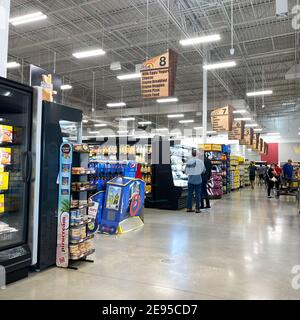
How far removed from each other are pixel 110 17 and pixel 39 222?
27.1 feet

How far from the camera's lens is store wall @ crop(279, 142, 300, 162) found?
95.6 ft

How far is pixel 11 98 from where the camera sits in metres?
3.41

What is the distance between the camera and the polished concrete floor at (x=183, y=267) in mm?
3092

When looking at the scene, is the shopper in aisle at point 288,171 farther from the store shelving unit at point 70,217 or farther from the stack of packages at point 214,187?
the store shelving unit at point 70,217

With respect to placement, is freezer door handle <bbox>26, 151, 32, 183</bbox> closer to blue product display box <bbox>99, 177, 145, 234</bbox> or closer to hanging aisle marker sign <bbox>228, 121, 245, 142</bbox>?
blue product display box <bbox>99, 177, 145, 234</bbox>

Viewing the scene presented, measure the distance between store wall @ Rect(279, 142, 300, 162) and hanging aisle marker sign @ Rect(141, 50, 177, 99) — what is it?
25124 mm

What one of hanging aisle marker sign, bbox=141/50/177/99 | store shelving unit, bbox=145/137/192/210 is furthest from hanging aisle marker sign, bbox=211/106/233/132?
hanging aisle marker sign, bbox=141/50/177/99

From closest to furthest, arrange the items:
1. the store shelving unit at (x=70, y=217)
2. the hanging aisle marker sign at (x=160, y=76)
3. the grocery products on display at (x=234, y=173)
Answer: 1. the store shelving unit at (x=70, y=217)
2. the hanging aisle marker sign at (x=160, y=76)
3. the grocery products on display at (x=234, y=173)

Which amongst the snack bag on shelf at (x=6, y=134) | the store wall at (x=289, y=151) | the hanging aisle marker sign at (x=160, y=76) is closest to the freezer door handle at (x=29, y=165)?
the snack bag on shelf at (x=6, y=134)

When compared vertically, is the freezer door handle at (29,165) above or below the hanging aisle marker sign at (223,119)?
below

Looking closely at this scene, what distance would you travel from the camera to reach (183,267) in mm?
3922

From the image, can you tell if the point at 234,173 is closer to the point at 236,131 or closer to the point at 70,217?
the point at 236,131

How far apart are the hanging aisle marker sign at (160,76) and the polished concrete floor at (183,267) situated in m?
3.38

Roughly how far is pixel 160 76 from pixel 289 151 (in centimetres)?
2568
